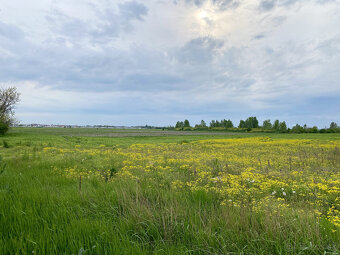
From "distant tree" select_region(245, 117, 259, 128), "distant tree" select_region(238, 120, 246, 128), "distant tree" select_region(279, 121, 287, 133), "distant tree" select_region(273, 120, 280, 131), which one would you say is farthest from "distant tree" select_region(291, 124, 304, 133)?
"distant tree" select_region(238, 120, 246, 128)

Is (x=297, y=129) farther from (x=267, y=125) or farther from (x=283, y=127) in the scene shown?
(x=267, y=125)

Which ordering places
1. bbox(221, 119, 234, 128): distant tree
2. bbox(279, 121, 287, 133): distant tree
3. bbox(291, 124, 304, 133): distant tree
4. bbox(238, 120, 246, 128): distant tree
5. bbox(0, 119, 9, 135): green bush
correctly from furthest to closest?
1. bbox(221, 119, 234, 128): distant tree
2. bbox(238, 120, 246, 128): distant tree
3. bbox(279, 121, 287, 133): distant tree
4. bbox(291, 124, 304, 133): distant tree
5. bbox(0, 119, 9, 135): green bush

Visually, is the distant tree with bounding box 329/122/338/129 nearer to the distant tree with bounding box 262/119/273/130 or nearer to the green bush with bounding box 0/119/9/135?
the distant tree with bounding box 262/119/273/130

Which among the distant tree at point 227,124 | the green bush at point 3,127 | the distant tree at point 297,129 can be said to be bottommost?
the green bush at point 3,127

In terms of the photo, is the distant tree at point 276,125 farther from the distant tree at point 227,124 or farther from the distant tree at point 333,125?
the distant tree at point 227,124

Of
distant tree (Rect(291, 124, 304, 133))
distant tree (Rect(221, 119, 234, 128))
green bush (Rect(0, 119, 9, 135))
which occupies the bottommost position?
green bush (Rect(0, 119, 9, 135))

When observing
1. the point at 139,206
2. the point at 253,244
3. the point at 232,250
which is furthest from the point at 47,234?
the point at 253,244

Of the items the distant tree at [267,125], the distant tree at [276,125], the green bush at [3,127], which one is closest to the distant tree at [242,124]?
the distant tree at [267,125]

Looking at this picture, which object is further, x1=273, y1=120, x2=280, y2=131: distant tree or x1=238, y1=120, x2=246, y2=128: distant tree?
x1=238, y1=120, x2=246, y2=128: distant tree

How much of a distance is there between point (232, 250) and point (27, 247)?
2825 millimetres

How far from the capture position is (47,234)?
2498 millimetres

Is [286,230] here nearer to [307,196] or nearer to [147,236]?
[147,236]

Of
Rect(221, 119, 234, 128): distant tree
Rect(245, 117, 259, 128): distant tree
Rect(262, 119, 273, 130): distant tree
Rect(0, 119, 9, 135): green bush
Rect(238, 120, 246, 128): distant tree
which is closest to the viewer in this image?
Rect(0, 119, 9, 135): green bush

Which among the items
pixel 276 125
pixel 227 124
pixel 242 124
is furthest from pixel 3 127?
pixel 242 124
